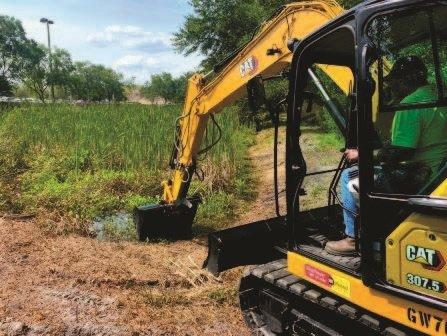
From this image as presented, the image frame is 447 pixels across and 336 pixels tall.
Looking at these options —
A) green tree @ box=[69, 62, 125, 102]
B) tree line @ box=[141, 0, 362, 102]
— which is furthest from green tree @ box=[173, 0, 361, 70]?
green tree @ box=[69, 62, 125, 102]

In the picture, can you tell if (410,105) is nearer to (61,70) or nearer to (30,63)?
(61,70)

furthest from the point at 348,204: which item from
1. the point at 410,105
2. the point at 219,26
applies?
the point at 219,26

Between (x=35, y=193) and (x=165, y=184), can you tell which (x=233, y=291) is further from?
(x=35, y=193)

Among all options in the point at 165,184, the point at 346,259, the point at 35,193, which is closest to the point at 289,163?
the point at 346,259

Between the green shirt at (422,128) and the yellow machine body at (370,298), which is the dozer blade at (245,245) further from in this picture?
the green shirt at (422,128)

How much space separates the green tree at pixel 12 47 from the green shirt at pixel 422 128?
72.2 m

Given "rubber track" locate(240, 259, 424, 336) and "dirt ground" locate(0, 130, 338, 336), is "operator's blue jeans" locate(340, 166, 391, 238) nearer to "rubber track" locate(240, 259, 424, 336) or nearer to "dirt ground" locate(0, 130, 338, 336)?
"rubber track" locate(240, 259, 424, 336)

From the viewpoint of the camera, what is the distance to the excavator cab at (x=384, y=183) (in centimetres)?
256

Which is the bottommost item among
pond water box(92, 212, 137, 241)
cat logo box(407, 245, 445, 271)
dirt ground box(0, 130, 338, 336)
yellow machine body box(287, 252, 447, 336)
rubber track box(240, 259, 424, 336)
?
dirt ground box(0, 130, 338, 336)

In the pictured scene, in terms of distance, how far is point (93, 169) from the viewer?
34.4ft

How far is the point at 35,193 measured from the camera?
878 centimetres

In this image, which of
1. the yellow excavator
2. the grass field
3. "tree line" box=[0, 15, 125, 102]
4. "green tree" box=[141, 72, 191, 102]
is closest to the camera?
the yellow excavator

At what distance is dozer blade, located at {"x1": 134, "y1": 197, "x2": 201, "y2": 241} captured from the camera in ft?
22.3

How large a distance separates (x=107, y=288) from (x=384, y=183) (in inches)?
129
